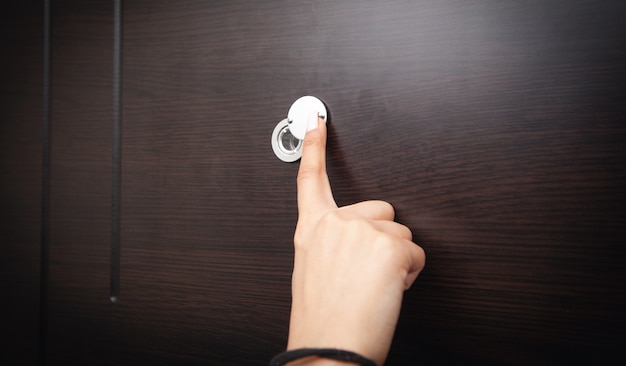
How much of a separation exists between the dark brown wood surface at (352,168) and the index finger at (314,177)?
0.10 ft

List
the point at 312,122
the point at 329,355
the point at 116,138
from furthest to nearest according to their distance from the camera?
the point at 116,138 → the point at 312,122 → the point at 329,355

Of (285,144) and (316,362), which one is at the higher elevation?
(285,144)

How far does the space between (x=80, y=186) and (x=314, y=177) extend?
333mm

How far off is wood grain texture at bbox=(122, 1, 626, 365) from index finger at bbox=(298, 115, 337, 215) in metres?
0.03

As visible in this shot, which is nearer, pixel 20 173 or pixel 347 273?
pixel 347 273

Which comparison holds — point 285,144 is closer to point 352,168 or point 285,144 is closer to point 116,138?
point 352,168

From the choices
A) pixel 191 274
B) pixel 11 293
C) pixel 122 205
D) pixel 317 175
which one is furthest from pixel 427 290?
pixel 11 293

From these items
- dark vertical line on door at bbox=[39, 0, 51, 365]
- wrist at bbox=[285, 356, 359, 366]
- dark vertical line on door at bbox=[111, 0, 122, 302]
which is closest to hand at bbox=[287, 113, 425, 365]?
wrist at bbox=[285, 356, 359, 366]

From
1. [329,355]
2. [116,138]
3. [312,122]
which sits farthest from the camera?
[116,138]

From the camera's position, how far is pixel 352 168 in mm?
410

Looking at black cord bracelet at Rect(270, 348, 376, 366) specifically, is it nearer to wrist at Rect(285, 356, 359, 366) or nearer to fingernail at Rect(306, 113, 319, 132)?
wrist at Rect(285, 356, 359, 366)

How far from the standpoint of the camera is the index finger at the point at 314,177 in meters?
0.38

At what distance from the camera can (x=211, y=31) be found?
463 mm

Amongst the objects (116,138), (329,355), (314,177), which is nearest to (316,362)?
(329,355)
